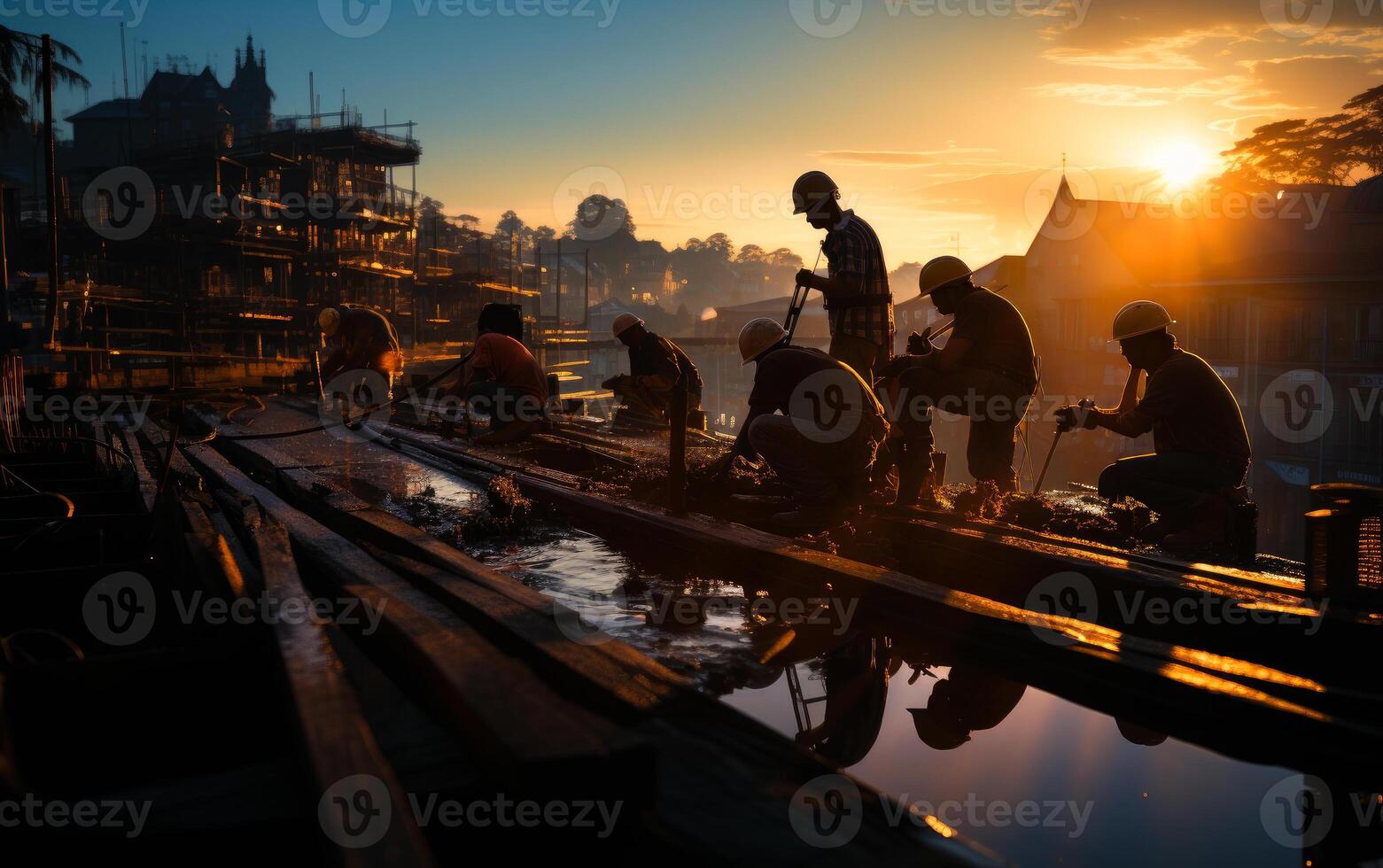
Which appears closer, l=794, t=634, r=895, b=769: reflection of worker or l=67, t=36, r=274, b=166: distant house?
l=794, t=634, r=895, b=769: reflection of worker

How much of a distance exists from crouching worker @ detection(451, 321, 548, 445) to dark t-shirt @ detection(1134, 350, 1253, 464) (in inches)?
243

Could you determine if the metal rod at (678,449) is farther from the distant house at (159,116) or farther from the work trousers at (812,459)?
the distant house at (159,116)

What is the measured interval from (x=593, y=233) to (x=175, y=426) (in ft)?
389

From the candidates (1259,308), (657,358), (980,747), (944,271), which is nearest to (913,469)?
(944,271)

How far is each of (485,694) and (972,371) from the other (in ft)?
15.9

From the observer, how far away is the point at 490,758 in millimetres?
1777

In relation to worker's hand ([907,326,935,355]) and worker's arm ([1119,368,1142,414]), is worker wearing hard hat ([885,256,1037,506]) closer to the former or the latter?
worker's hand ([907,326,935,355])

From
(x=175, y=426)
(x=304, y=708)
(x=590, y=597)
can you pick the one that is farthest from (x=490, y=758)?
(x=175, y=426)

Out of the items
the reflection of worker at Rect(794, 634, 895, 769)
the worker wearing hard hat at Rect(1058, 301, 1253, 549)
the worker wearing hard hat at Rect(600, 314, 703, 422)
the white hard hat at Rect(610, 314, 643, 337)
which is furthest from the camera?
the worker wearing hard hat at Rect(600, 314, 703, 422)

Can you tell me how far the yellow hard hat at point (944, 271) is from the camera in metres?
6.13

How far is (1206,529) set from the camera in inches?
195

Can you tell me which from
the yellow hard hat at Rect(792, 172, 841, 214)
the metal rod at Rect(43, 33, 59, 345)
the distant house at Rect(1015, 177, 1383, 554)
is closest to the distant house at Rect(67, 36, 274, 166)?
the metal rod at Rect(43, 33, 59, 345)

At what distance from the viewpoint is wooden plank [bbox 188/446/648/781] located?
161cm

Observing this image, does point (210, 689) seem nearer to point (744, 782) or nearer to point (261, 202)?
point (744, 782)
